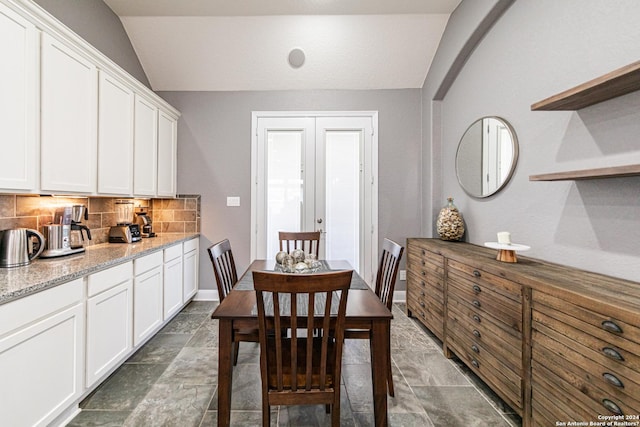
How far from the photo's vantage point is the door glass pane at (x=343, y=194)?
3.67 m

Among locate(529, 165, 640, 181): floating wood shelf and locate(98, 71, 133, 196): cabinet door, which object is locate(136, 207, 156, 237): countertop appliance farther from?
locate(529, 165, 640, 181): floating wood shelf

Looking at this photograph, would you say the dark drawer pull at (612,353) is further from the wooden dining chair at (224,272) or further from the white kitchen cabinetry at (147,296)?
the white kitchen cabinetry at (147,296)

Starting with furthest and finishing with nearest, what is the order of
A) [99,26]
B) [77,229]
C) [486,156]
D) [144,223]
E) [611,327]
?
[144,223] → [99,26] → [486,156] → [77,229] → [611,327]

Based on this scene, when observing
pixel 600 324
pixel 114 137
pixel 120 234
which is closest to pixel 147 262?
pixel 120 234

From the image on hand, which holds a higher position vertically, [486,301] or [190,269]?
[486,301]

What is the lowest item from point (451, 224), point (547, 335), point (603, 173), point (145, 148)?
point (547, 335)

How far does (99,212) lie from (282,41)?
2604 millimetres

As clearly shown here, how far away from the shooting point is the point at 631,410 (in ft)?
3.49

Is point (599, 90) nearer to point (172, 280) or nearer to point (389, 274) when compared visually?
point (389, 274)

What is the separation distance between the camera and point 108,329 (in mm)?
1927

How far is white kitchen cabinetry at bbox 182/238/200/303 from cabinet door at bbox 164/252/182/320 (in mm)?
115

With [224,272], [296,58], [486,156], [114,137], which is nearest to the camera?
[224,272]

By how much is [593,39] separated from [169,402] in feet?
11.0

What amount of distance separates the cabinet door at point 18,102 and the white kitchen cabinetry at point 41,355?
679 millimetres
